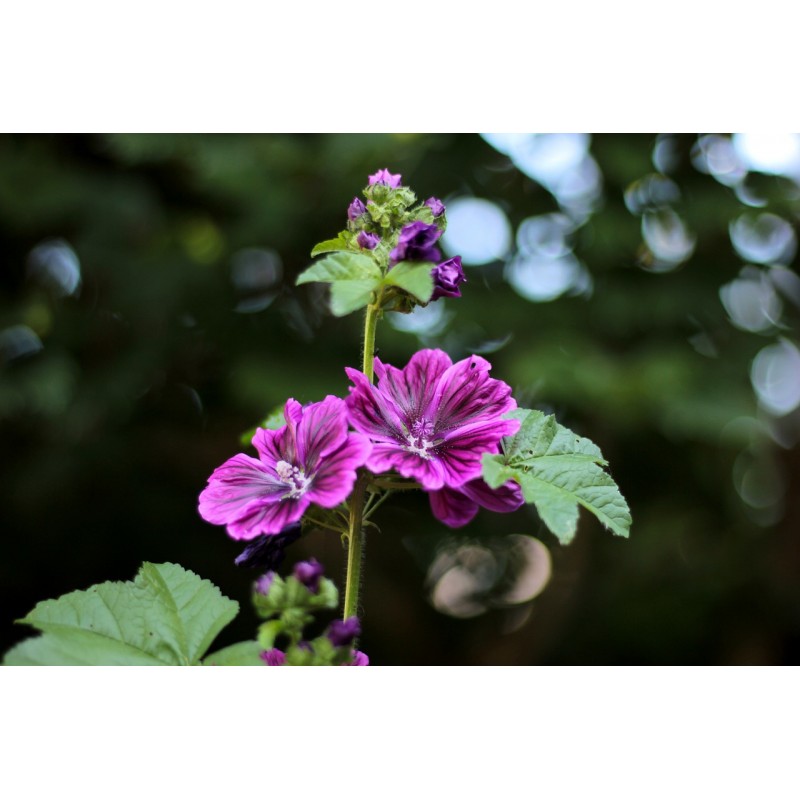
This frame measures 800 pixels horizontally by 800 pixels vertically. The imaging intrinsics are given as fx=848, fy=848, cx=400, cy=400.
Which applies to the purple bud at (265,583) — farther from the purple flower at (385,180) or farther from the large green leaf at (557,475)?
the purple flower at (385,180)

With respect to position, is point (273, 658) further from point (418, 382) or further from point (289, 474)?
point (418, 382)

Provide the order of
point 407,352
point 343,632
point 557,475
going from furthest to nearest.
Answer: point 407,352 → point 557,475 → point 343,632

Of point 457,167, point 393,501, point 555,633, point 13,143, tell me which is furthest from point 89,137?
point 555,633

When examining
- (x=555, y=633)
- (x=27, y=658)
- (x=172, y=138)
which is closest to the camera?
(x=27, y=658)

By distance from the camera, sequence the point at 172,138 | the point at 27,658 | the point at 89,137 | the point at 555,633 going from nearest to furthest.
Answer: the point at 27,658
the point at 172,138
the point at 89,137
the point at 555,633

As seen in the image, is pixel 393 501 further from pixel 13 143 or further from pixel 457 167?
pixel 13 143

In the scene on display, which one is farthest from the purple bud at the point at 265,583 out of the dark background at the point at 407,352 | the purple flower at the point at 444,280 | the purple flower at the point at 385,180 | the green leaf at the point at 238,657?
the dark background at the point at 407,352

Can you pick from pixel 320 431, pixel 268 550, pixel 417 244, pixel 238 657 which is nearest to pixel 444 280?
pixel 417 244

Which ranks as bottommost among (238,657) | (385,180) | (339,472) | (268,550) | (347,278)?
(238,657)

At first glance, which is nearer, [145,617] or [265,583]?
[265,583]
